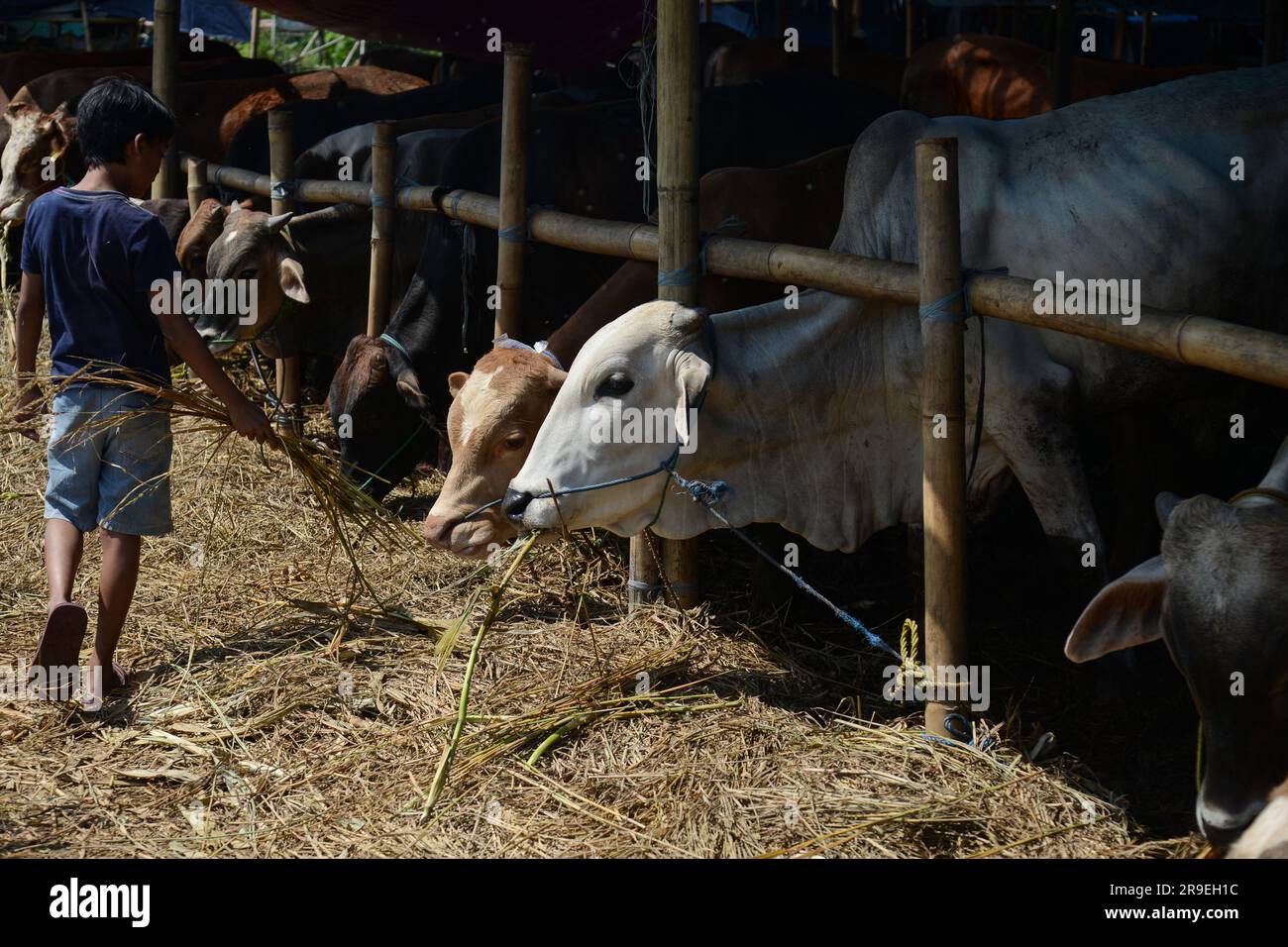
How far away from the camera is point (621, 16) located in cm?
873

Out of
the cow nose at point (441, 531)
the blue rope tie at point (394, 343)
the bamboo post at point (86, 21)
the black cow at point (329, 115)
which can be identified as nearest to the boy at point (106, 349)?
the cow nose at point (441, 531)

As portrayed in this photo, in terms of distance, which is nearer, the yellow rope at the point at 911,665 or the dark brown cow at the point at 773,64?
the yellow rope at the point at 911,665

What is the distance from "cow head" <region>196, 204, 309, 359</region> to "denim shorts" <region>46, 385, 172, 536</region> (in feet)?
9.12

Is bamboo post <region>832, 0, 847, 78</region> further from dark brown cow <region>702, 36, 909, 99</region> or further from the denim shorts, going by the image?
the denim shorts

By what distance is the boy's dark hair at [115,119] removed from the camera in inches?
158

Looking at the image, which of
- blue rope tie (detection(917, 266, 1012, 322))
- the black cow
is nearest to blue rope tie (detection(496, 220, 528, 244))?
blue rope tie (detection(917, 266, 1012, 322))

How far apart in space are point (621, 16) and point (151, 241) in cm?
533

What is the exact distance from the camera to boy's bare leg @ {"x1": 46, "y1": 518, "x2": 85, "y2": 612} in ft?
13.3

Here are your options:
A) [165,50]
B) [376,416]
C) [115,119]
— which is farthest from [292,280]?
[115,119]

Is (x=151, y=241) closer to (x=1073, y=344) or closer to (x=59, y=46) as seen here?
(x=1073, y=344)

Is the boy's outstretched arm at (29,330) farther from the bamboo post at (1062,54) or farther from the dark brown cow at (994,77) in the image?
the dark brown cow at (994,77)

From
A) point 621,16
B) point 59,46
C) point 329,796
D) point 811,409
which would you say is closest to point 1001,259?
point 811,409

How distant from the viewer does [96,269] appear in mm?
4027

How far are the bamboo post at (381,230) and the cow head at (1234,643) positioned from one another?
14.0 ft
